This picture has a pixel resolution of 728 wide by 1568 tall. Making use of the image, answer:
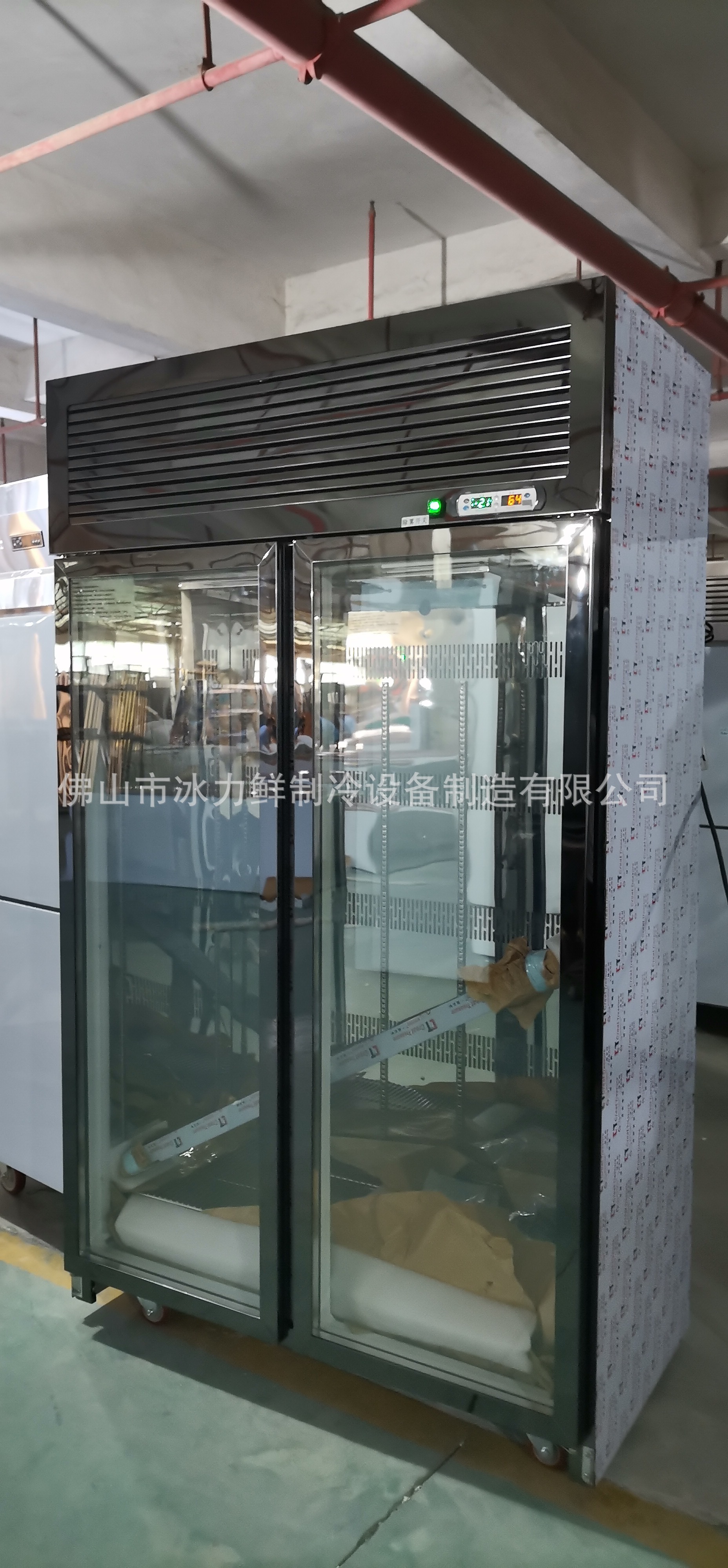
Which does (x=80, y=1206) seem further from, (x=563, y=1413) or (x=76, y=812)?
(x=563, y=1413)

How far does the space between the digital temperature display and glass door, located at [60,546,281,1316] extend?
679 millimetres

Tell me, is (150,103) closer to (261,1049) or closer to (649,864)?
(649,864)

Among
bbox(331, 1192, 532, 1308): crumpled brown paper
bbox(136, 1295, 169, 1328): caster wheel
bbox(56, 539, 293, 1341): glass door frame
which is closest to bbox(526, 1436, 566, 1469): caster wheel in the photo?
bbox(331, 1192, 532, 1308): crumpled brown paper

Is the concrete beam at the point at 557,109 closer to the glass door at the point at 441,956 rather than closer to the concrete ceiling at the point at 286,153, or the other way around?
the concrete ceiling at the point at 286,153

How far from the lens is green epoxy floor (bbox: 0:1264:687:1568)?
2154 millimetres

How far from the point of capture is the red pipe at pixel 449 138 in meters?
1.81

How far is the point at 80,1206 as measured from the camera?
2938mm

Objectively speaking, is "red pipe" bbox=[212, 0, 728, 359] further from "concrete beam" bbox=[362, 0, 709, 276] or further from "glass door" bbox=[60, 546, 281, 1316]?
"glass door" bbox=[60, 546, 281, 1316]

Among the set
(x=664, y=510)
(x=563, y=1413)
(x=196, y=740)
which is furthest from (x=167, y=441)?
(x=563, y=1413)

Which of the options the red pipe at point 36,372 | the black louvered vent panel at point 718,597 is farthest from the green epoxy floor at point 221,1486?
the black louvered vent panel at point 718,597

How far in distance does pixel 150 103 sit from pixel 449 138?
26.2 inches

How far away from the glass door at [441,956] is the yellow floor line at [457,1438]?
208 millimetres

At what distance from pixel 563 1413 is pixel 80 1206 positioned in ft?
4.61

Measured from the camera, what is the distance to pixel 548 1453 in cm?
236
